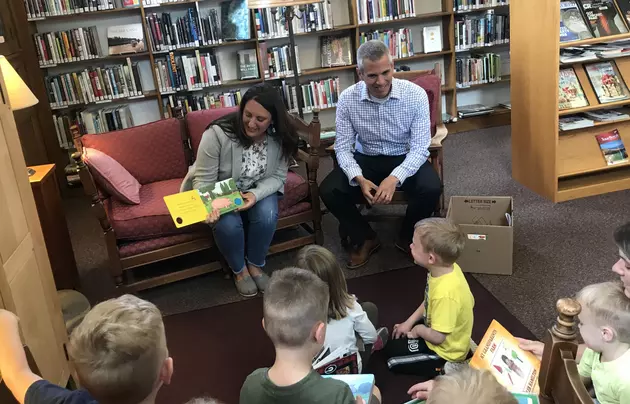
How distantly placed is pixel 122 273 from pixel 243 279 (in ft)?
2.09

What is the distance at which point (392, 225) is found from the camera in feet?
11.8

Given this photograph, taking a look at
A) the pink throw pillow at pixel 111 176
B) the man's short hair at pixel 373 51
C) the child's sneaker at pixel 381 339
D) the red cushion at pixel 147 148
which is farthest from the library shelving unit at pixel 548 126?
the pink throw pillow at pixel 111 176

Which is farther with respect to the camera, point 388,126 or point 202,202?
point 388,126

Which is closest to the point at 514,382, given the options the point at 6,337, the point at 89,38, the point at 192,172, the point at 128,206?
the point at 6,337

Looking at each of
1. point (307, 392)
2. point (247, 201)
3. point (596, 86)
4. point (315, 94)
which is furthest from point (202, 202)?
point (596, 86)

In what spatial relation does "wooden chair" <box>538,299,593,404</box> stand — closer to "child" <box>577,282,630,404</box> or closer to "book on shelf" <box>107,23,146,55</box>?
"child" <box>577,282,630,404</box>

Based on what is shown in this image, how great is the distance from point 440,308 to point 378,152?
4.67ft

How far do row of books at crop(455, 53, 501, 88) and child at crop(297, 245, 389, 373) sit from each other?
369 centimetres

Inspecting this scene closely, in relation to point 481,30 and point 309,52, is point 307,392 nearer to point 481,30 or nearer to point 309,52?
point 309,52

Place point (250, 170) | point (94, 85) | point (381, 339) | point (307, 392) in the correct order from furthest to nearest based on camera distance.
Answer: point (94, 85) → point (250, 170) → point (381, 339) → point (307, 392)

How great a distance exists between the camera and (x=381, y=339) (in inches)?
92.2

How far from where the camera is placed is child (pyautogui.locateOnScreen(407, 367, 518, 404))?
0.96m

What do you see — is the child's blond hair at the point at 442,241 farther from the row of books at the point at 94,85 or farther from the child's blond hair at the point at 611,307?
the row of books at the point at 94,85

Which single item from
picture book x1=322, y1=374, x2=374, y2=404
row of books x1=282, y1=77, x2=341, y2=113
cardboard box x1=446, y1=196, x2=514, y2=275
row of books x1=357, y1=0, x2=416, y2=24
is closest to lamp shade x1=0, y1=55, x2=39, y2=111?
picture book x1=322, y1=374, x2=374, y2=404
